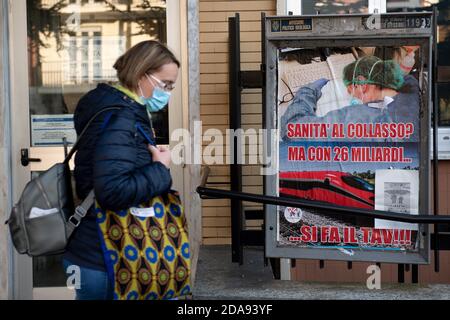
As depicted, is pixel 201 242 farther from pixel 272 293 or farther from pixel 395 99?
pixel 395 99

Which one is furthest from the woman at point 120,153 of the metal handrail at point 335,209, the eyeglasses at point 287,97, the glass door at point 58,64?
the glass door at point 58,64

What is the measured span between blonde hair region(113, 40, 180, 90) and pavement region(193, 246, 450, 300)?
1.68 meters

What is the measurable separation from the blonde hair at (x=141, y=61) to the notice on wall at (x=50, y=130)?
246cm

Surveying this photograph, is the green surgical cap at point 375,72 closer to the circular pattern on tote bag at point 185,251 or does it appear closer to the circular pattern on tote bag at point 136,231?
the circular pattern on tote bag at point 185,251

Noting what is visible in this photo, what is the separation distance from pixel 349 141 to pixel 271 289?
1.02 metres

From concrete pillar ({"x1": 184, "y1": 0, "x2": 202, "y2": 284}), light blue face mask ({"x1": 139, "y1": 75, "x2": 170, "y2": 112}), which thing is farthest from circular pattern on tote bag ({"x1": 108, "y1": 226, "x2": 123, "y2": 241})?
concrete pillar ({"x1": 184, "y1": 0, "x2": 202, "y2": 284})

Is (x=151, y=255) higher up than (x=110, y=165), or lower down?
lower down

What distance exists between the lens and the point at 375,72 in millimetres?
4102

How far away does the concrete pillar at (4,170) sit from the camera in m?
5.11

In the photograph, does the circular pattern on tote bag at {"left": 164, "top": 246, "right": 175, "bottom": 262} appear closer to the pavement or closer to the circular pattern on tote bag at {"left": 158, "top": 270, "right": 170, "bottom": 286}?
the circular pattern on tote bag at {"left": 158, "top": 270, "right": 170, "bottom": 286}

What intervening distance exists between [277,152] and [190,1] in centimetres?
163

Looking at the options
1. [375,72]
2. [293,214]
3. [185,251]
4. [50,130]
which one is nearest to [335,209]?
[293,214]

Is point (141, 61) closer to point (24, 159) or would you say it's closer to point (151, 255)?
point (151, 255)
